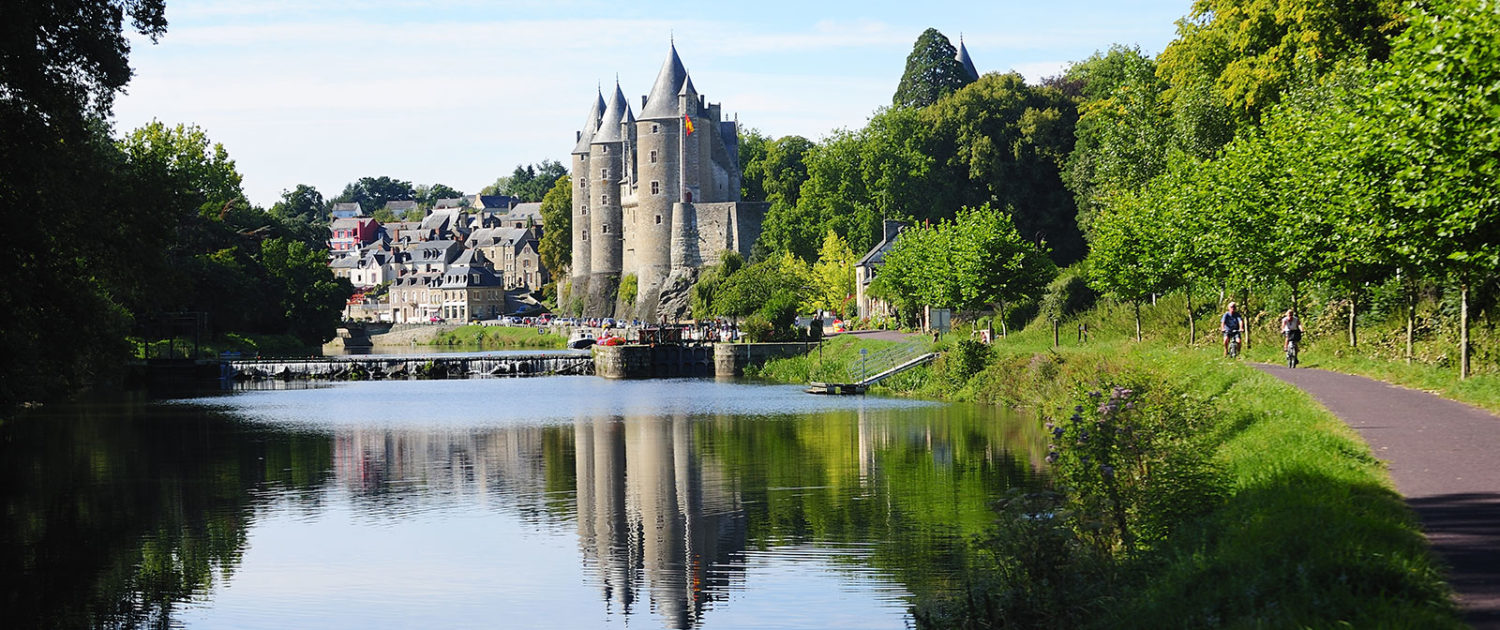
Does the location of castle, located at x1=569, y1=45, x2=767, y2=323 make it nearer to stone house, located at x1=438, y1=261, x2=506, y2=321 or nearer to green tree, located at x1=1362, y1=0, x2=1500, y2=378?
stone house, located at x1=438, y1=261, x2=506, y2=321

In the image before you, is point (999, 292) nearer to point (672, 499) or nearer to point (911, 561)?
point (672, 499)

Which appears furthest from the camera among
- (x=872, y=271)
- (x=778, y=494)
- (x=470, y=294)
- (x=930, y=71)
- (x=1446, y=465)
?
(x=470, y=294)

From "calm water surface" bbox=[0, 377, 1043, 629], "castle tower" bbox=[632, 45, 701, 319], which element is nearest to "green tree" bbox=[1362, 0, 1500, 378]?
"calm water surface" bbox=[0, 377, 1043, 629]

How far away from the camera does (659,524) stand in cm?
1969

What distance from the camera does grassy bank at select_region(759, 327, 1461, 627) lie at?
28.2 ft

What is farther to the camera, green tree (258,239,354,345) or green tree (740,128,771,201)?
green tree (740,128,771,201)

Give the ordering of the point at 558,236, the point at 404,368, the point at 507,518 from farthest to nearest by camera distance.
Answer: the point at 558,236
the point at 404,368
the point at 507,518

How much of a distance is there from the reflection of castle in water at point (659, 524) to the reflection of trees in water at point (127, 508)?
4.71 m

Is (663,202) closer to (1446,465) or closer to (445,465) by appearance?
(445,465)

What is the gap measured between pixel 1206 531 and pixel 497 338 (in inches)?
3860

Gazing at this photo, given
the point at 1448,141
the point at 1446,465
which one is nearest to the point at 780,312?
the point at 1448,141

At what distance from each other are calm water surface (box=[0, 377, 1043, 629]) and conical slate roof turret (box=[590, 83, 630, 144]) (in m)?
65.7

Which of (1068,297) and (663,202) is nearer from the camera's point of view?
(1068,297)

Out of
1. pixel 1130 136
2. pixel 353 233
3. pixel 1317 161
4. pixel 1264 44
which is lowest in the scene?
pixel 1317 161
